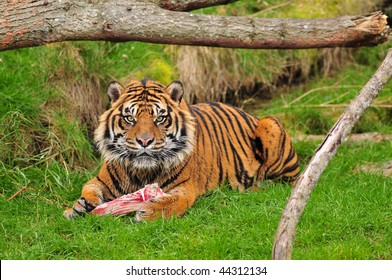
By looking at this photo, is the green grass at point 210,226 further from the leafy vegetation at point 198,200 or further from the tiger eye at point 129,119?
the tiger eye at point 129,119

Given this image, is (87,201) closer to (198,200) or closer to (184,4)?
(198,200)

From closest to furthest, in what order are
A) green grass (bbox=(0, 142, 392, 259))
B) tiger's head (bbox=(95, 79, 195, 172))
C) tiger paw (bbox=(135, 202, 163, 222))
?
green grass (bbox=(0, 142, 392, 259)) → tiger paw (bbox=(135, 202, 163, 222)) → tiger's head (bbox=(95, 79, 195, 172))

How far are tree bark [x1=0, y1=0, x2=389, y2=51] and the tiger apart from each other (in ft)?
2.18

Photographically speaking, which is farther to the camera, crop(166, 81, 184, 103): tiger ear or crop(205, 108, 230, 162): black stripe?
crop(205, 108, 230, 162): black stripe

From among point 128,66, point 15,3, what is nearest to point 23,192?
point 15,3

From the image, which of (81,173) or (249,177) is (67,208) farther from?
(249,177)

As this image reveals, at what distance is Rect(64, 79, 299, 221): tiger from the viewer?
6.43 meters

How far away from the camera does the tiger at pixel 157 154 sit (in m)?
6.43

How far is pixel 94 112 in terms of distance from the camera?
8.41 metres

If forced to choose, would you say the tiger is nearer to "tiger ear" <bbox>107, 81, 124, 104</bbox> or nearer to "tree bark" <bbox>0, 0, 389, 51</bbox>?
"tiger ear" <bbox>107, 81, 124, 104</bbox>

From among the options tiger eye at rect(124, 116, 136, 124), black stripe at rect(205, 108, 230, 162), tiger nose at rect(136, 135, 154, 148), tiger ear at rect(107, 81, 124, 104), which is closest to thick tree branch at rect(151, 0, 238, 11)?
tiger ear at rect(107, 81, 124, 104)

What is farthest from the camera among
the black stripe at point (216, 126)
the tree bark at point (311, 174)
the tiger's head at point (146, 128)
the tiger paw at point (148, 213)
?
the black stripe at point (216, 126)

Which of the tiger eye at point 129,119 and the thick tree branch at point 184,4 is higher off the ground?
the thick tree branch at point 184,4

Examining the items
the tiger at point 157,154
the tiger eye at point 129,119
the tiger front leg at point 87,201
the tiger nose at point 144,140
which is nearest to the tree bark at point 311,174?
the tiger at point 157,154
